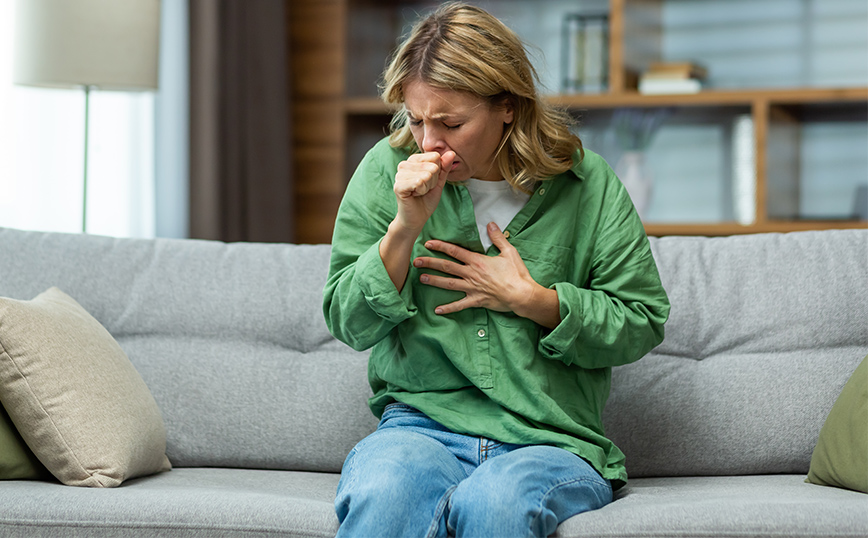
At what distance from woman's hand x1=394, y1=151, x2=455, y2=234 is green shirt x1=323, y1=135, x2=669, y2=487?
0.07m

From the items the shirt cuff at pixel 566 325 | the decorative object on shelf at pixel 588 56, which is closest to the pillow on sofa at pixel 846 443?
the shirt cuff at pixel 566 325

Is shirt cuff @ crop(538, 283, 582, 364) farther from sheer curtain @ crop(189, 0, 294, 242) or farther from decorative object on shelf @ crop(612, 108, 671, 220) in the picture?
decorative object on shelf @ crop(612, 108, 671, 220)

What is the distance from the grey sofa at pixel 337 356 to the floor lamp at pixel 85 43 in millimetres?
608

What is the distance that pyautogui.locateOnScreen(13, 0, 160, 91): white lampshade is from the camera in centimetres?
217

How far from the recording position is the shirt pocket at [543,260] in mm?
1388

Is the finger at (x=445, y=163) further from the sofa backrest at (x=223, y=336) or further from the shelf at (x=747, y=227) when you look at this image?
the shelf at (x=747, y=227)

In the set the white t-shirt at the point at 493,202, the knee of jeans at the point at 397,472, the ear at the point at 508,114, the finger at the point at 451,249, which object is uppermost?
the ear at the point at 508,114

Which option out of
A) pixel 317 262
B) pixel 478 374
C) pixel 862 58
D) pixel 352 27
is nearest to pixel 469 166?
pixel 478 374

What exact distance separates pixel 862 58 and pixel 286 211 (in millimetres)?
2118

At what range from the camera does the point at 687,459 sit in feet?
5.12

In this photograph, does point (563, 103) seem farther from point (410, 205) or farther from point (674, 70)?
point (410, 205)

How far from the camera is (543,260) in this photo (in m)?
1.40

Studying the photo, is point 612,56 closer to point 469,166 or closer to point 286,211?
point 286,211

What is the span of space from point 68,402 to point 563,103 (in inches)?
81.7
